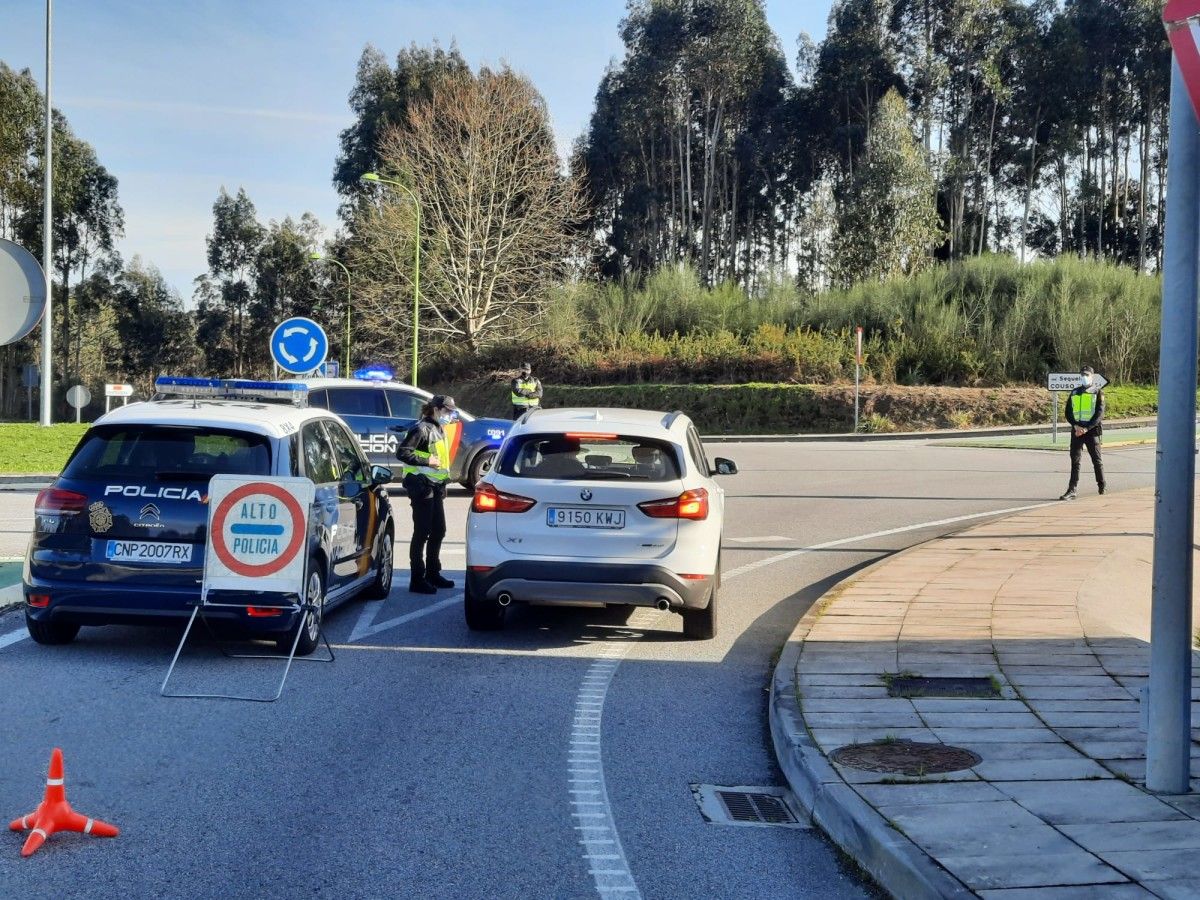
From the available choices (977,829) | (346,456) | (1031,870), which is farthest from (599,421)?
(1031,870)

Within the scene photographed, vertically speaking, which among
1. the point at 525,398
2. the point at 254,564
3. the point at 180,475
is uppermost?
the point at 525,398

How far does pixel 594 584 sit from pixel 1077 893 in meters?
4.93

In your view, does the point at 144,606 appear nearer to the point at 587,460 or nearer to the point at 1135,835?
the point at 587,460

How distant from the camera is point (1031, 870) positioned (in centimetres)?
441

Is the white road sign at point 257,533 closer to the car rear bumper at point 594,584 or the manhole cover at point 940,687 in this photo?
the car rear bumper at point 594,584

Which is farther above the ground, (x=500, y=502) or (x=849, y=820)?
(x=500, y=502)

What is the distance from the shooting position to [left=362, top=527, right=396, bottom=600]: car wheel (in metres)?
10.7

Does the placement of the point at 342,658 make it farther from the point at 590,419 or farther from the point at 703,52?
the point at 703,52

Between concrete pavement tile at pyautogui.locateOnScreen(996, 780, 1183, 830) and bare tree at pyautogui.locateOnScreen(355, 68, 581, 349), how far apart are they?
4685 centimetres

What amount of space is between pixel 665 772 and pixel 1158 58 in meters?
64.8

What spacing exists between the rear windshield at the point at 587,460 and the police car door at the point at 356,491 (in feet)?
4.13

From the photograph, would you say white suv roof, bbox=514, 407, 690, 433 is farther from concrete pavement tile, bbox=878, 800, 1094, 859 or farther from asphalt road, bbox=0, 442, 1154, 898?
concrete pavement tile, bbox=878, 800, 1094, 859

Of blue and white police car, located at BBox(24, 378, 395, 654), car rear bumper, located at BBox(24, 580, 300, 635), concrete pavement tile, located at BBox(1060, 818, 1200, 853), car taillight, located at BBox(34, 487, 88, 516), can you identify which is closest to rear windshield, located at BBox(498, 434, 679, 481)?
blue and white police car, located at BBox(24, 378, 395, 654)

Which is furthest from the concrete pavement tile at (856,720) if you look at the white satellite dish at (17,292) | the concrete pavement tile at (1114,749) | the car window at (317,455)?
the white satellite dish at (17,292)
